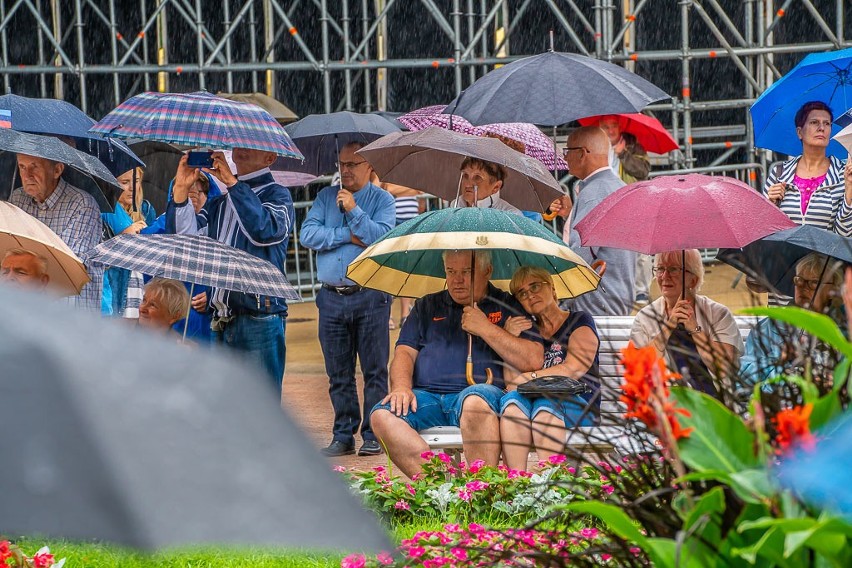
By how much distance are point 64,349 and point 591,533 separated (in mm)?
2605

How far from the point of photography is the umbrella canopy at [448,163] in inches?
289

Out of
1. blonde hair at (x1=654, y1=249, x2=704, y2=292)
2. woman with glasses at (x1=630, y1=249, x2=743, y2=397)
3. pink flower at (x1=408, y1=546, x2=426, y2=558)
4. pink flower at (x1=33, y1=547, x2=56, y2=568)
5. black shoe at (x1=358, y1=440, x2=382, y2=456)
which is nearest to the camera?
pink flower at (x1=408, y1=546, x2=426, y2=558)

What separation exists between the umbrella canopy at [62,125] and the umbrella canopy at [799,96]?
3792mm

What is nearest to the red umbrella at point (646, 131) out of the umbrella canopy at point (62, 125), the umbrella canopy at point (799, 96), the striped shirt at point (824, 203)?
the umbrella canopy at point (799, 96)

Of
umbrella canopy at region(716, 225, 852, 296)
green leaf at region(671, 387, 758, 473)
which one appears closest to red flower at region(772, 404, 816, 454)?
green leaf at region(671, 387, 758, 473)

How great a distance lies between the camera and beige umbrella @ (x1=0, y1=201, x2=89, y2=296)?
20.0ft

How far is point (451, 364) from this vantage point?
21.9 feet

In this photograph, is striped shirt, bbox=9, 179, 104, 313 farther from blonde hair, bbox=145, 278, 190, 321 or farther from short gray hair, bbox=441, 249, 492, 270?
short gray hair, bbox=441, 249, 492, 270

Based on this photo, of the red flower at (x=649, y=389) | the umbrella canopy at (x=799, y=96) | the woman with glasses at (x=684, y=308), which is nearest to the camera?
the red flower at (x=649, y=389)

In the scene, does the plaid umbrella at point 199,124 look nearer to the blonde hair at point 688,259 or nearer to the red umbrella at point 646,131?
the blonde hair at point 688,259

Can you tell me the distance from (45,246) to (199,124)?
4.01 ft

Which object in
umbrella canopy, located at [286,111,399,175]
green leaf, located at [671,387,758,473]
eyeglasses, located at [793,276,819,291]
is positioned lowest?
eyeglasses, located at [793,276,819,291]

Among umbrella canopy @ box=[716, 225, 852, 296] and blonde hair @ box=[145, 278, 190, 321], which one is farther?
blonde hair @ box=[145, 278, 190, 321]

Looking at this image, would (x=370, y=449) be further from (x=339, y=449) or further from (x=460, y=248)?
(x=460, y=248)
